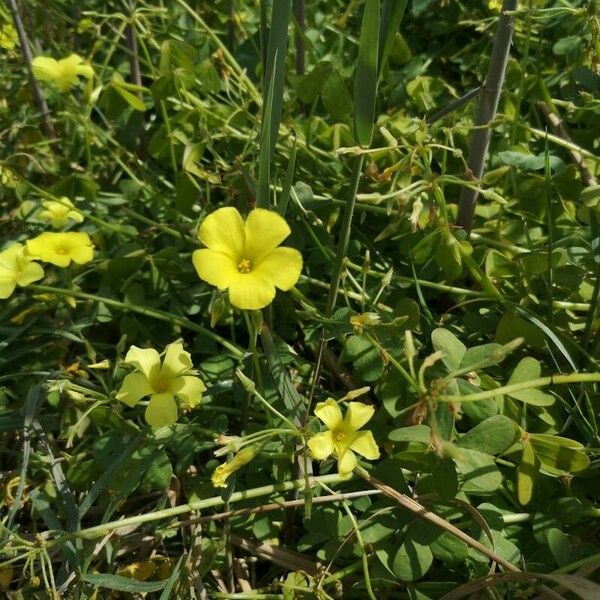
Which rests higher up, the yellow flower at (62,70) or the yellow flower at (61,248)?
the yellow flower at (62,70)

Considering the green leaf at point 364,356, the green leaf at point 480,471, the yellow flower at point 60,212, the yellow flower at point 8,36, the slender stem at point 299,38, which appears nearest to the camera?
the green leaf at point 480,471

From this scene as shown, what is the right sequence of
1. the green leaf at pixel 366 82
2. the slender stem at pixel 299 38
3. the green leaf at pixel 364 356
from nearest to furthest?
the green leaf at pixel 366 82 < the green leaf at pixel 364 356 < the slender stem at pixel 299 38

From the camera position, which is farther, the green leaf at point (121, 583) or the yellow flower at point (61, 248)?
the yellow flower at point (61, 248)

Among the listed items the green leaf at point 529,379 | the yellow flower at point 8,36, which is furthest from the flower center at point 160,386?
the yellow flower at point 8,36

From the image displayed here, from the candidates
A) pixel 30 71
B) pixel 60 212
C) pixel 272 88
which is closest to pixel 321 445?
pixel 272 88

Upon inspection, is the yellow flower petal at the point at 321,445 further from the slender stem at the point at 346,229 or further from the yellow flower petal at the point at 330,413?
the slender stem at the point at 346,229

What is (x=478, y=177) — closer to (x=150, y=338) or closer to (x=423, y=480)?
(x=423, y=480)

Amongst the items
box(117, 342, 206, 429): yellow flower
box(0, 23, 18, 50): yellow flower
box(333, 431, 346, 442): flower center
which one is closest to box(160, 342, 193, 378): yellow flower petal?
box(117, 342, 206, 429): yellow flower
